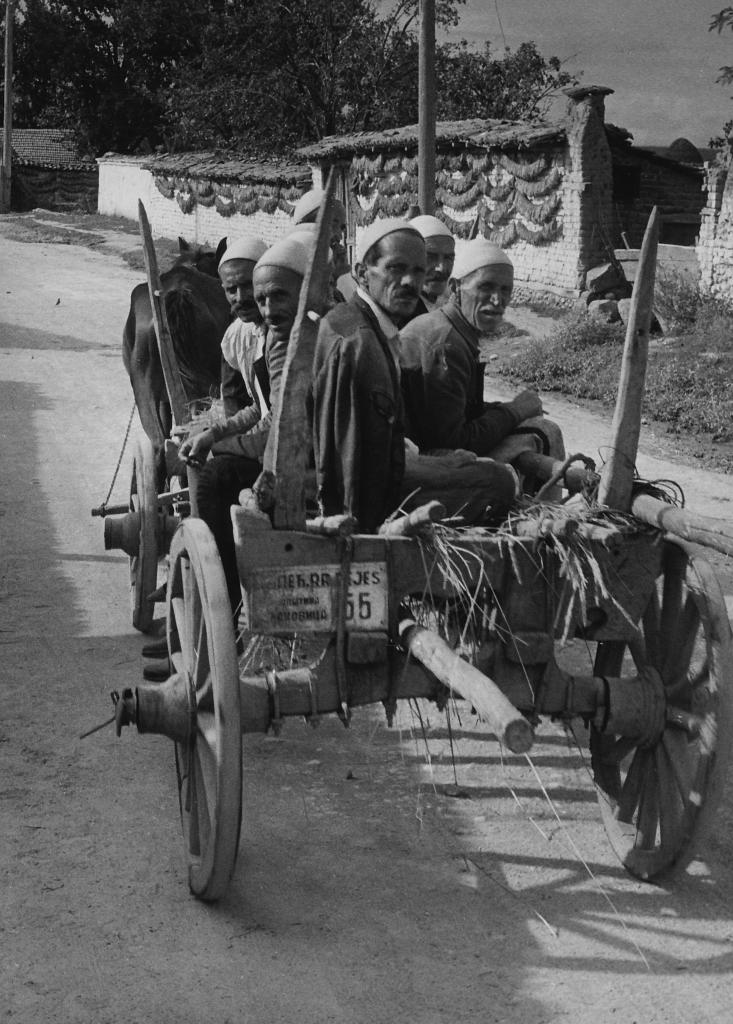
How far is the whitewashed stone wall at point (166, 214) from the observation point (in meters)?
28.5

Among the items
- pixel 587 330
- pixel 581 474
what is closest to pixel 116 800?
pixel 581 474

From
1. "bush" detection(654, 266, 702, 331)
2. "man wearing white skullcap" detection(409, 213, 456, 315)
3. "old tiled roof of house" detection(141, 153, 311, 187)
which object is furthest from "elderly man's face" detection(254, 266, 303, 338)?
"old tiled roof of house" detection(141, 153, 311, 187)

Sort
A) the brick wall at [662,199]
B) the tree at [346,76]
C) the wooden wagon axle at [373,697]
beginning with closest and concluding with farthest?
the wooden wagon axle at [373,697] < the brick wall at [662,199] < the tree at [346,76]

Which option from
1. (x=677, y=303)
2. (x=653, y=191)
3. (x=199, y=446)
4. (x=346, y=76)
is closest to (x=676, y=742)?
(x=199, y=446)

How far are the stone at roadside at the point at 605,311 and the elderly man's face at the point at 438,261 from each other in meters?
9.14

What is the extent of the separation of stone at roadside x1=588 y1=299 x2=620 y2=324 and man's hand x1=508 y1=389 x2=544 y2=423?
10.7 metres

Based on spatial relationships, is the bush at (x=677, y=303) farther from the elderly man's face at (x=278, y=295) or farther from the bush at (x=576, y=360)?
the elderly man's face at (x=278, y=295)

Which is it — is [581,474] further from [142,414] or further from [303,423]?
[142,414]

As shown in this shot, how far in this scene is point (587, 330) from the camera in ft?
48.6

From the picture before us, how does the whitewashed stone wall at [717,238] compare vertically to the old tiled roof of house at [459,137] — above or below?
below

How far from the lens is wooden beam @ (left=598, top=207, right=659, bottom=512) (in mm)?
3529

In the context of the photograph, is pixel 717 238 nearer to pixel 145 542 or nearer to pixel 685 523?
pixel 145 542

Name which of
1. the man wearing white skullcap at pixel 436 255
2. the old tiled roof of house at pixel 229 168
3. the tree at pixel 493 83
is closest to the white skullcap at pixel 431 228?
Answer: the man wearing white skullcap at pixel 436 255

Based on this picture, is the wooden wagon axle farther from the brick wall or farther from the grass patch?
the brick wall
